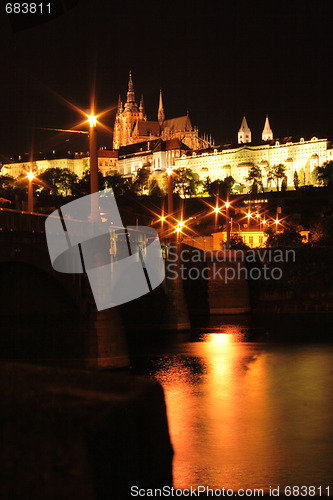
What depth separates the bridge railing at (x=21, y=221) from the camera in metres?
18.0

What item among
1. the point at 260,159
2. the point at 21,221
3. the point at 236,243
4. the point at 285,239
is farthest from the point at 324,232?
the point at 260,159

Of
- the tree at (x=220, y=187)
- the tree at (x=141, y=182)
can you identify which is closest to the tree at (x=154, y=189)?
the tree at (x=141, y=182)

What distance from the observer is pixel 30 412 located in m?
5.70

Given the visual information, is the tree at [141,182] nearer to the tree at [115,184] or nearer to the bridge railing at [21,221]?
the tree at [115,184]

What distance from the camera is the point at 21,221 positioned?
19125mm

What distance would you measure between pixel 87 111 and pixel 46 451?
12103 millimetres

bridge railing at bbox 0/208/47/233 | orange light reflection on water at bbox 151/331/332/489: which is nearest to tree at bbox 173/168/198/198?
orange light reflection on water at bbox 151/331/332/489

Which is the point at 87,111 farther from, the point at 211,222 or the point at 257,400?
the point at 211,222

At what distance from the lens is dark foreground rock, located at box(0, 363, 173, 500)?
5.66 meters

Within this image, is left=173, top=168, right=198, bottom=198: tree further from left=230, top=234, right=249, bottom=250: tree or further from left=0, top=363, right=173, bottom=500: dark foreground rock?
left=0, top=363, right=173, bottom=500: dark foreground rock

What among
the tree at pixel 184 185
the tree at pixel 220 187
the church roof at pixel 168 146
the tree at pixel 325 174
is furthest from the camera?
the church roof at pixel 168 146

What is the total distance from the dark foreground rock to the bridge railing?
11.4 m

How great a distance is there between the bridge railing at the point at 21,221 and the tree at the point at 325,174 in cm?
12360

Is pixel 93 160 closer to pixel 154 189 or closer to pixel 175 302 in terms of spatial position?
pixel 175 302
